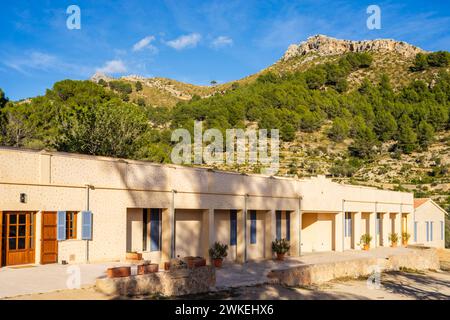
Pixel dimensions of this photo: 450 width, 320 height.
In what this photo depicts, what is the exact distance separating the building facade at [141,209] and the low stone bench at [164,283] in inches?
197

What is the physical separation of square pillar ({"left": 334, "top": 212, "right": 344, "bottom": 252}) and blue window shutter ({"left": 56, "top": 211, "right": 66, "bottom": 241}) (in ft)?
69.1

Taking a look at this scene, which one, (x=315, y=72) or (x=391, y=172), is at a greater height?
(x=315, y=72)

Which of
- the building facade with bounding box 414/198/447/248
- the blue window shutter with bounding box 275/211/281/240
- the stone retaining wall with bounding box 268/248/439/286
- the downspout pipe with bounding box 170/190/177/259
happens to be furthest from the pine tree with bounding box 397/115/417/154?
the downspout pipe with bounding box 170/190/177/259

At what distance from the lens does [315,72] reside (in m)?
97.7

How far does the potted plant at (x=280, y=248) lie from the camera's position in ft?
88.4

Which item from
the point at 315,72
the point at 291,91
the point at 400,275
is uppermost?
the point at 315,72

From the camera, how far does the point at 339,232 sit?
112 ft

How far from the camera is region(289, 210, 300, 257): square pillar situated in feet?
96.2

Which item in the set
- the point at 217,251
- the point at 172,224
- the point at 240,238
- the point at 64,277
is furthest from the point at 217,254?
the point at 64,277

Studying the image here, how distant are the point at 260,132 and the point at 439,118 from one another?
96.7ft

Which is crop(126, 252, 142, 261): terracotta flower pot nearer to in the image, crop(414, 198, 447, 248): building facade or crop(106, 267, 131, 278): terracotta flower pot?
crop(106, 267, 131, 278): terracotta flower pot

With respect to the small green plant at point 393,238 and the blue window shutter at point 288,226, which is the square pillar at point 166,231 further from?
the small green plant at point 393,238

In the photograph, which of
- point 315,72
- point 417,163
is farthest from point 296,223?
point 315,72
